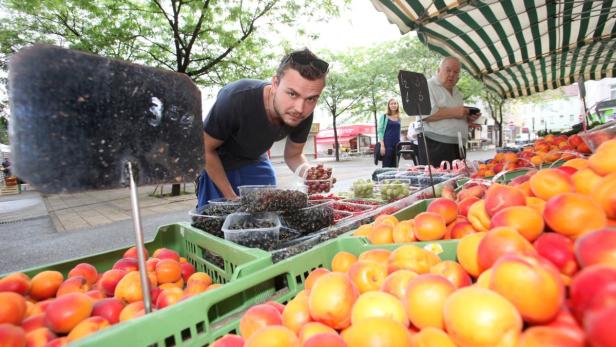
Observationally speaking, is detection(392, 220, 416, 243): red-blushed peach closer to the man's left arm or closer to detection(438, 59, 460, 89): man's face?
the man's left arm

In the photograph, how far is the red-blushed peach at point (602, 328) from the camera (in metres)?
0.43

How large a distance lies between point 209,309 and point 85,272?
67 centimetres

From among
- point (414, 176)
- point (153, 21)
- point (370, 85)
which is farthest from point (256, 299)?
point (370, 85)

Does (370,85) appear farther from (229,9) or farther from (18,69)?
(18,69)

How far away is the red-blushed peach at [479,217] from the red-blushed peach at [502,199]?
0.04 m

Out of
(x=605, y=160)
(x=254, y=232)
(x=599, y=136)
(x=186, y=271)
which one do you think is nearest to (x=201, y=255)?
(x=186, y=271)

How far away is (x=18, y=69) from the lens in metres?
0.73

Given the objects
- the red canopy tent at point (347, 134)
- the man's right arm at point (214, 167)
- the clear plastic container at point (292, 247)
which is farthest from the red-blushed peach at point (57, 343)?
the red canopy tent at point (347, 134)

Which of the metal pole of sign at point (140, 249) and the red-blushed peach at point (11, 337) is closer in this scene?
the red-blushed peach at point (11, 337)

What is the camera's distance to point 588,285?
524 millimetres

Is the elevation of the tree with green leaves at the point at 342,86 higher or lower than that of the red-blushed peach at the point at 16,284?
higher

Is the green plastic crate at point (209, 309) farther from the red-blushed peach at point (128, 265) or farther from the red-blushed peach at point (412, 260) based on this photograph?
the red-blushed peach at point (128, 265)

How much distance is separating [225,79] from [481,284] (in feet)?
37.1

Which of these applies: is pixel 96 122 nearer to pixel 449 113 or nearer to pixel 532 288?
pixel 532 288
